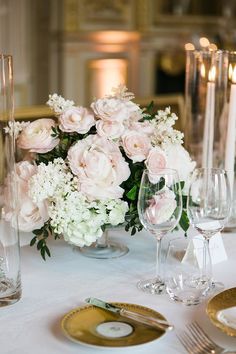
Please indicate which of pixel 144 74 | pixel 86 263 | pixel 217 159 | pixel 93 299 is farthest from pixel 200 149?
pixel 144 74

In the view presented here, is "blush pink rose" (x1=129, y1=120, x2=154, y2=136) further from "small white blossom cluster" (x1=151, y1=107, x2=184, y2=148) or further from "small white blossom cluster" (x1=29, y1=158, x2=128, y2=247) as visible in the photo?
"small white blossom cluster" (x1=29, y1=158, x2=128, y2=247)

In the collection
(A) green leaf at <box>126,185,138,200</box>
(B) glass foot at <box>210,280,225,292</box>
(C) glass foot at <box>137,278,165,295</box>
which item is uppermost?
(A) green leaf at <box>126,185,138,200</box>

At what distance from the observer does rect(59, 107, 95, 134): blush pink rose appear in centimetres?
131

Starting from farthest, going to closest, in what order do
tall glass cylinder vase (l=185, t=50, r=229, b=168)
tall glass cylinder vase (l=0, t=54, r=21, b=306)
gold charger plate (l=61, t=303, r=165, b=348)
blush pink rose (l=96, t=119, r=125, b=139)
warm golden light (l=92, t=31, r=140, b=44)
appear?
warm golden light (l=92, t=31, r=140, b=44)
tall glass cylinder vase (l=185, t=50, r=229, b=168)
blush pink rose (l=96, t=119, r=125, b=139)
tall glass cylinder vase (l=0, t=54, r=21, b=306)
gold charger plate (l=61, t=303, r=165, b=348)

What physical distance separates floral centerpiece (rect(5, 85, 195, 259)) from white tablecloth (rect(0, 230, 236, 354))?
61mm

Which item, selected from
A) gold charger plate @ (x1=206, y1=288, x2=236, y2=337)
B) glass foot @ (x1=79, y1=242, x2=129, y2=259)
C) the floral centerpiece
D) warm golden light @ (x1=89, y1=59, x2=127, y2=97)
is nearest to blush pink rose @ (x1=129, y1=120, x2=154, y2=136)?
the floral centerpiece

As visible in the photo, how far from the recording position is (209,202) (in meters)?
1.32

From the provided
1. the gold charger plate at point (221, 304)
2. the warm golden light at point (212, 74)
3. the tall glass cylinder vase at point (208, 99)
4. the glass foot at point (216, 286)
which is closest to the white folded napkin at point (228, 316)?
the gold charger plate at point (221, 304)

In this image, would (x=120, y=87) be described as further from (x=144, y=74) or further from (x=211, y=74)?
(x=144, y=74)

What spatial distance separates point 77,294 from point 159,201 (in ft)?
0.74

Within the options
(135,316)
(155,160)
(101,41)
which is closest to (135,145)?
(155,160)

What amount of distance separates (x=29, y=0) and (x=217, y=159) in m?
3.20

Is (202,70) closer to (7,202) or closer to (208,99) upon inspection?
(208,99)

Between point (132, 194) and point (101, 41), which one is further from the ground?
point (101, 41)
